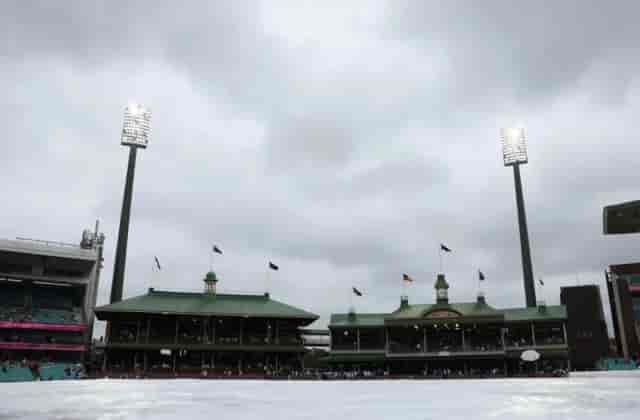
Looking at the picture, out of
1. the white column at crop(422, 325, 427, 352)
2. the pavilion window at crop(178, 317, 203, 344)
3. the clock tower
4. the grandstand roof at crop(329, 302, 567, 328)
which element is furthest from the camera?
the clock tower

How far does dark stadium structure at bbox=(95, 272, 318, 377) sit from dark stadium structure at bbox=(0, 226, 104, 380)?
721 centimetres

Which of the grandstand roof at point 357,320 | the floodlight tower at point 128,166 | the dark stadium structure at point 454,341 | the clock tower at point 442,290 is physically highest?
the floodlight tower at point 128,166

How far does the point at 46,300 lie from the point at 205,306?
84.1ft

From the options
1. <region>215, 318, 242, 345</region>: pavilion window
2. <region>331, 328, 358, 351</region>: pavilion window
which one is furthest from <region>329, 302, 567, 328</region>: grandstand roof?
<region>215, 318, 242, 345</region>: pavilion window

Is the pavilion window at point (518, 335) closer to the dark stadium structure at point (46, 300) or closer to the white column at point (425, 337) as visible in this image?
the white column at point (425, 337)

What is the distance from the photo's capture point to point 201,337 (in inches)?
2936

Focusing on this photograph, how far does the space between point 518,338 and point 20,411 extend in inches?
3063

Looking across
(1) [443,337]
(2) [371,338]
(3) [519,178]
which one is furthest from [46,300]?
(3) [519,178]

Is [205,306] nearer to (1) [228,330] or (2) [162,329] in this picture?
(1) [228,330]

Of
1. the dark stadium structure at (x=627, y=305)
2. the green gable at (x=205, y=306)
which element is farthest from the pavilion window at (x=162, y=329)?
the dark stadium structure at (x=627, y=305)

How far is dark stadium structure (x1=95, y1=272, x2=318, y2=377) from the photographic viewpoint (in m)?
71.2

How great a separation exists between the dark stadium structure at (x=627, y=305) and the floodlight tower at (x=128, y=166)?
8890cm

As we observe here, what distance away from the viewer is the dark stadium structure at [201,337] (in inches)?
2803

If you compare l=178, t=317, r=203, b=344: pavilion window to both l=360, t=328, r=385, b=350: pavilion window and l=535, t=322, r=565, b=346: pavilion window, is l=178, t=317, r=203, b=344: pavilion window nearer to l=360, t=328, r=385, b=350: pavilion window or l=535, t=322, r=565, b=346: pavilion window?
l=360, t=328, r=385, b=350: pavilion window
